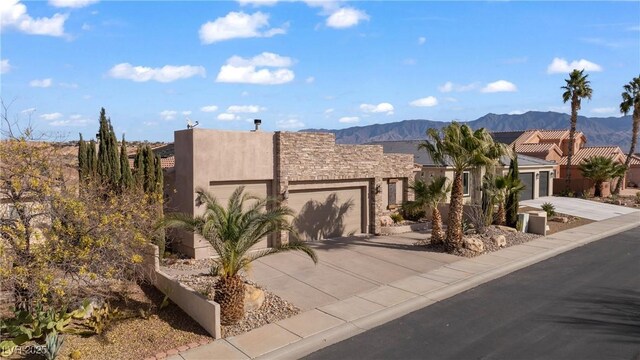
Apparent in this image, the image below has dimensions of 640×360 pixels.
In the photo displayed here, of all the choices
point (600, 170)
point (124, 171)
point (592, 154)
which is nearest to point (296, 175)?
point (124, 171)

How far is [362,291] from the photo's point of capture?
543 inches

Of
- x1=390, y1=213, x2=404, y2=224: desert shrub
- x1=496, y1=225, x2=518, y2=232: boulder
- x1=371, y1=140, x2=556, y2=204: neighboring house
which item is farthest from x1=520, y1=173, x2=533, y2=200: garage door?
→ x1=390, y1=213, x2=404, y2=224: desert shrub

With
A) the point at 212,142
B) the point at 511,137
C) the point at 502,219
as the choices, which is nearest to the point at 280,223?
the point at 212,142

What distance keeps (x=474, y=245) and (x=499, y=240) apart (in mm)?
1956

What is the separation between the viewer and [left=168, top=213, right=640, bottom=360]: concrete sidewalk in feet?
33.5

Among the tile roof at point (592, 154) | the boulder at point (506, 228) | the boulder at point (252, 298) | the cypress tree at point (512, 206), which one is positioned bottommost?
the boulder at point (252, 298)

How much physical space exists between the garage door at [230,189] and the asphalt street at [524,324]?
8298 mm

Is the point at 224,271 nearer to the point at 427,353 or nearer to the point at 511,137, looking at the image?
the point at 427,353

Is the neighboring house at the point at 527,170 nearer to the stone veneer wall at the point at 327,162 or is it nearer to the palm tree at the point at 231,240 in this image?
the stone veneer wall at the point at 327,162

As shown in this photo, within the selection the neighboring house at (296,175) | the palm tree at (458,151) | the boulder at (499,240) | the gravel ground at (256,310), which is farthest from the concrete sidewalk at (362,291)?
the neighboring house at (296,175)

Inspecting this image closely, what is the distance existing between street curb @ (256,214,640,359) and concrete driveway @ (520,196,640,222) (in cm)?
1300

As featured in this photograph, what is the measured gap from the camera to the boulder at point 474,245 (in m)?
18.4

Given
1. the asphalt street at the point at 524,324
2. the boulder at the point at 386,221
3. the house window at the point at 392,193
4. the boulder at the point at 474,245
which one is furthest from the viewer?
the house window at the point at 392,193

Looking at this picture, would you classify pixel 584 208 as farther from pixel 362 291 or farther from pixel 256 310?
pixel 256 310
